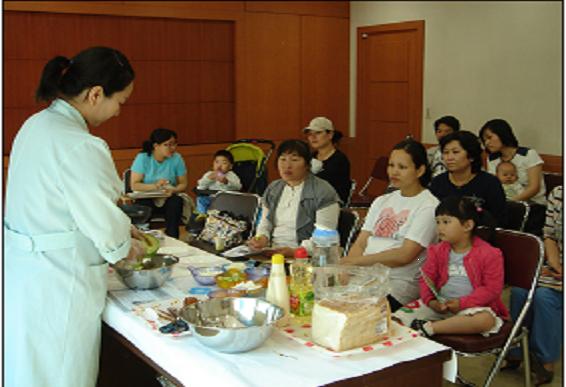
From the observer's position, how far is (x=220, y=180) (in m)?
5.77

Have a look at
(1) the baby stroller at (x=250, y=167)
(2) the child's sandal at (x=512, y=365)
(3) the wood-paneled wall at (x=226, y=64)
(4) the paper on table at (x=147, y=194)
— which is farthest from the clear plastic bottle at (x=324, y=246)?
(3) the wood-paneled wall at (x=226, y=64)

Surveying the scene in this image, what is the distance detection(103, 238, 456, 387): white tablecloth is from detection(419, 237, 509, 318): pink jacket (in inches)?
34.3

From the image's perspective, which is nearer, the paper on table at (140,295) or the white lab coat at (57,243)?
the white lab coat at (57,243)

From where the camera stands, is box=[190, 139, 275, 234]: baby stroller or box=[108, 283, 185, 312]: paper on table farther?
box=[190, 139, 275, 234]: baby stroller

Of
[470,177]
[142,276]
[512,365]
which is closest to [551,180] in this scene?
[470,177]

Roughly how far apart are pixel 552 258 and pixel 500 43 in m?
3.57

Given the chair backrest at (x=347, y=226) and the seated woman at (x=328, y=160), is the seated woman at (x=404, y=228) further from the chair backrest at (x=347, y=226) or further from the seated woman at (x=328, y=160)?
the seated woman at (x=328, y=160)

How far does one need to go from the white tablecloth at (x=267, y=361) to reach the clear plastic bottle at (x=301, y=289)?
15 cm

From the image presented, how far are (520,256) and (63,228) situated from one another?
5.80 ft

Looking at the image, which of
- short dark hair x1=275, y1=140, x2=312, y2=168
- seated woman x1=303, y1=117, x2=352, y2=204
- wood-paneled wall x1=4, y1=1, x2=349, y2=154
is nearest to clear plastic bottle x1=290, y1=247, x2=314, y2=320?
short dark hair x1=275, y1=140, x2=312, y2=168

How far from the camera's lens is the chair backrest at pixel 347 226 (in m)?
3.37

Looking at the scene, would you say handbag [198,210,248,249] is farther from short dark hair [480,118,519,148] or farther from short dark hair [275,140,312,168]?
short dark hair [480,118,519,148]

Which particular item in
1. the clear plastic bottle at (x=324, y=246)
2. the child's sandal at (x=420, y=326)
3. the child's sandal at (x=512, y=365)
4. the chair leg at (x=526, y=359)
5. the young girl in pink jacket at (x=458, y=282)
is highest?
the clear plastic bottle at (x=324, y=246)

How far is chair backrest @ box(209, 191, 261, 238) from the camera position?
3879mm
